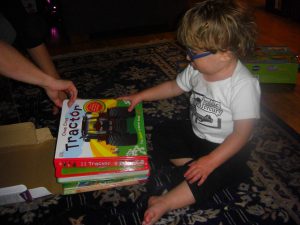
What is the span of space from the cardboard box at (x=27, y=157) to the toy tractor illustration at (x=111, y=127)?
182mm

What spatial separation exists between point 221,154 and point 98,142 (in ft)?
1.02

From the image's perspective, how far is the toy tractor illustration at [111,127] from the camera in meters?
0.81

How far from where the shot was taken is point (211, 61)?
29.4 inches

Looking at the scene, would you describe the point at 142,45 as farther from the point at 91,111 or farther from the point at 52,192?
the point at 52,192

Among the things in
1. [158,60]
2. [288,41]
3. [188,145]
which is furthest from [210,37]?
[288,41]

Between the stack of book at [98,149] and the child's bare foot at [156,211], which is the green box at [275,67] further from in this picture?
the child's bare foot at [156,211]

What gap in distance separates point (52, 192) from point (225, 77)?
0.56 meters

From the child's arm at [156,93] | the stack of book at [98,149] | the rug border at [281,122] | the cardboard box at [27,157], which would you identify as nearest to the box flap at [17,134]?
the cardboard box at [27,157]

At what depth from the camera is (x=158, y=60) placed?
1.67 meters

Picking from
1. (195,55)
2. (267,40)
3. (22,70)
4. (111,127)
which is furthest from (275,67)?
(22,70)

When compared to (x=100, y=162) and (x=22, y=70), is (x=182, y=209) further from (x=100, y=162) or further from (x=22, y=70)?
(x=22, y=70)

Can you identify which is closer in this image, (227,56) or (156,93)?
(227,56)

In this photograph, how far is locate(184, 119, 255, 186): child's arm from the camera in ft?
2.46

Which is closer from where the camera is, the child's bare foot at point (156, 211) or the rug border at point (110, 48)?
the child's bare foot at point (156, 211)
